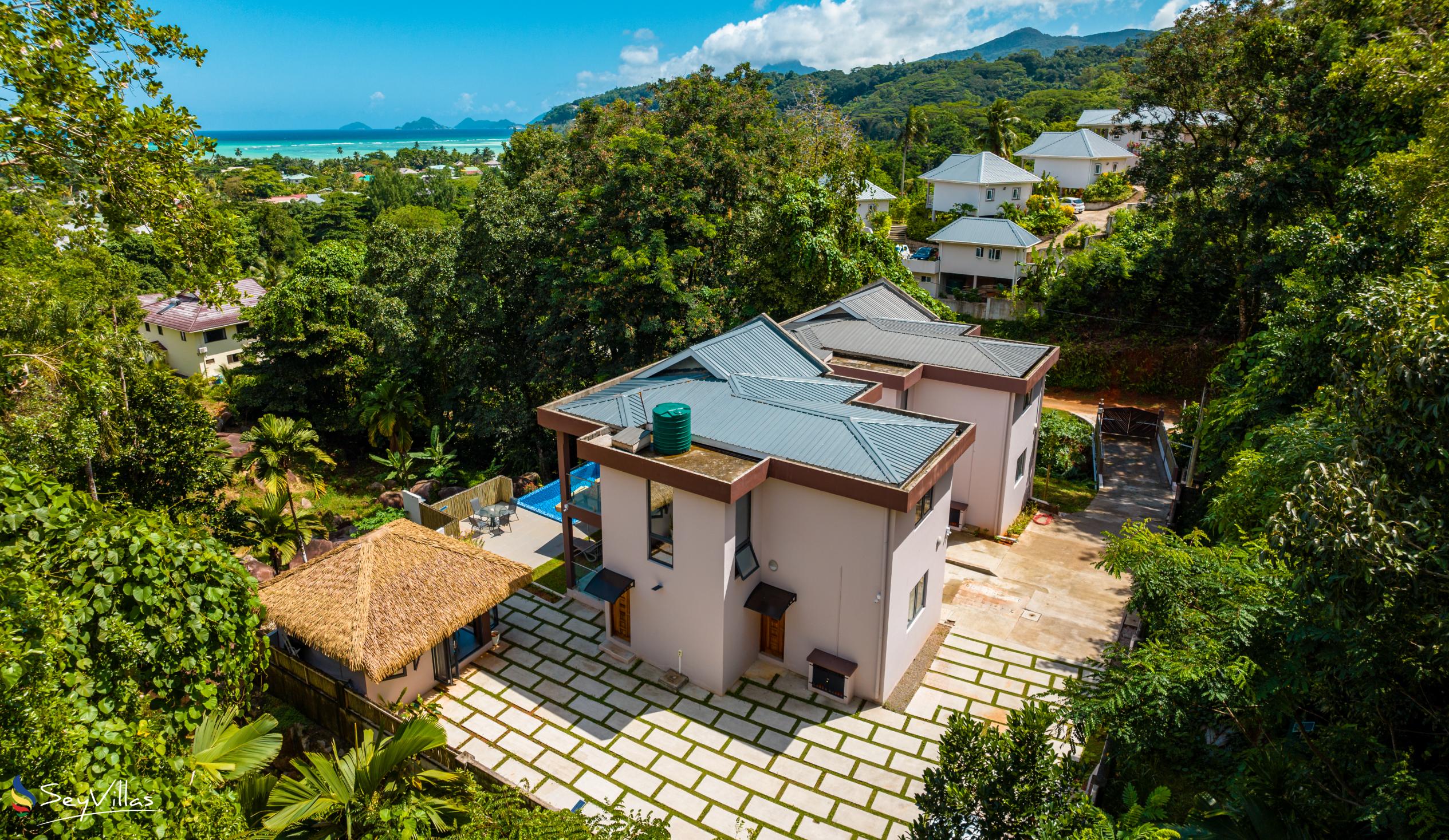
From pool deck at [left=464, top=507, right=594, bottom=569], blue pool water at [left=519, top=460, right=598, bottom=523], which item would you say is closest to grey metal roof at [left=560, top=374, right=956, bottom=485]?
pool deck at [left=464, top=507, right=594, bottom=569]

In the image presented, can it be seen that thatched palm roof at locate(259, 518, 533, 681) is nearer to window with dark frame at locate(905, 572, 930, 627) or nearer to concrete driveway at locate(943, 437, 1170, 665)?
window with dark frame at locate(905, 572, 930, 627)

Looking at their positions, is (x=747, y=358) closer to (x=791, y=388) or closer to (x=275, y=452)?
(x=791, y=388)

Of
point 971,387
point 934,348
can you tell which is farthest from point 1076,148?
point 971,387

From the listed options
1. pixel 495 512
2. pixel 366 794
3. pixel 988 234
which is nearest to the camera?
pixel 366 794

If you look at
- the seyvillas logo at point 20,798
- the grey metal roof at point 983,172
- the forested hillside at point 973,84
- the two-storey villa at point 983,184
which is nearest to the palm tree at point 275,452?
the seyvillas logo at point 20,798

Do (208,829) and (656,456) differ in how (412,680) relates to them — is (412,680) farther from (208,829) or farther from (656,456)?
(208,829)

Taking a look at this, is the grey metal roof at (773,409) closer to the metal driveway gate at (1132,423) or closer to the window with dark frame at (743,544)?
the window with dark frame at (743,544)

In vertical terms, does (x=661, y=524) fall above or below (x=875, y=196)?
below
